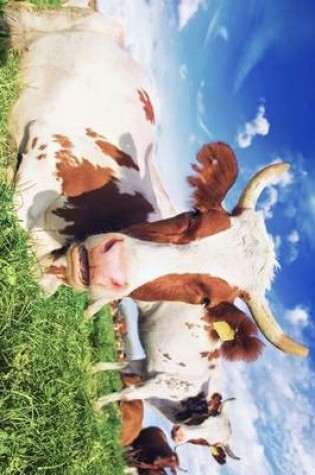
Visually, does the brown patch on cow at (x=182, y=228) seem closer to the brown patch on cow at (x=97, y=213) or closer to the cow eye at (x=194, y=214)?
the cow eye at (x=194, y=214)

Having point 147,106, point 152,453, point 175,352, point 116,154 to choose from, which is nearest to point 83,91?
point 116,154

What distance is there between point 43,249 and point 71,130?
71 cm

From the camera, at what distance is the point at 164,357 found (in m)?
5.35

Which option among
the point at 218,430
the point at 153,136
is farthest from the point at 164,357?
the point at 153,136

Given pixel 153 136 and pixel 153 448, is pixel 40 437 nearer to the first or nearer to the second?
pixel 153 136

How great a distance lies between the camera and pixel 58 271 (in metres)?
3.44

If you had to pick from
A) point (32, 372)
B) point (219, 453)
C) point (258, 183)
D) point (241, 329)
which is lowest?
point (219, 453)

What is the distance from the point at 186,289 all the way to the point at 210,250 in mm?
219

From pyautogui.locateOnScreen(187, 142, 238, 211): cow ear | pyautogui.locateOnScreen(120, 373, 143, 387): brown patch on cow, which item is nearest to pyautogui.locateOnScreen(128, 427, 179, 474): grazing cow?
pyautogui.locateOnScreen(120, 373, 143, 387): brown patch on cow

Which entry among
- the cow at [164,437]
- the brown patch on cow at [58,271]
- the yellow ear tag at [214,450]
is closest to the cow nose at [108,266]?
the brown patch on cow at [58,271]

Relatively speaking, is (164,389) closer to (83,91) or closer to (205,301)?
(205,301)

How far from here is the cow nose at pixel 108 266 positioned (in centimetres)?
281

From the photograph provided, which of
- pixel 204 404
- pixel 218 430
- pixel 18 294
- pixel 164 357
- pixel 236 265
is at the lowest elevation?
pixel 218 430

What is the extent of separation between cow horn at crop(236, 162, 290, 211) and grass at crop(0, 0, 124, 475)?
113 centimetres
